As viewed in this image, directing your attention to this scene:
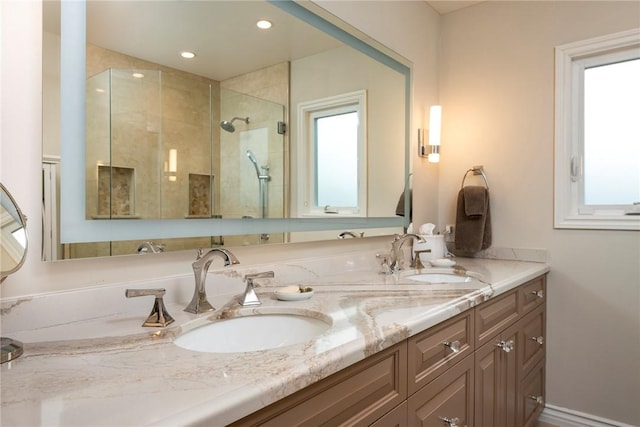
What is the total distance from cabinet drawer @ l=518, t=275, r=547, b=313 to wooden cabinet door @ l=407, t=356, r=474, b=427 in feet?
2.08

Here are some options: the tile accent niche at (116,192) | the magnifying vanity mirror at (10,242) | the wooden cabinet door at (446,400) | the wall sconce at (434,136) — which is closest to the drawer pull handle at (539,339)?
the wooden cabinet door at (446,400)

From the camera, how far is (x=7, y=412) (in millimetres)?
540

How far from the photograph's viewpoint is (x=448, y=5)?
243 centimetres

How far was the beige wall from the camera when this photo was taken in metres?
1.96

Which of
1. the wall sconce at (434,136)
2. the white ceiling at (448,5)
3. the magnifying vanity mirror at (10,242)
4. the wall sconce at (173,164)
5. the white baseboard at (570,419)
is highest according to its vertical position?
the white ceiling at (448,5)

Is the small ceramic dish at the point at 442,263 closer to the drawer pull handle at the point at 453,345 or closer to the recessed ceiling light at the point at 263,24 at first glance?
the drawer pull handle at the point at 453,345

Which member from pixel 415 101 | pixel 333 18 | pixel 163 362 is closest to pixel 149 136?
pixel 163 362

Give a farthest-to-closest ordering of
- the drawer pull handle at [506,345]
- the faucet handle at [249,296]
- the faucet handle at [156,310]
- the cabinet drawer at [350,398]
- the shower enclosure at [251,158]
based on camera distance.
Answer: the drawer pull handle at [506,345], the shower enclosure at [251,158], the faucet handle at [249,296], the faucet handle at [156,310], the cabinet drawer at [350,398]

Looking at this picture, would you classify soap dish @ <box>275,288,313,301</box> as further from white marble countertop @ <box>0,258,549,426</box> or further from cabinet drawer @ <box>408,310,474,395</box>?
cabinet drawer @ <box>408,310,474,395</box>

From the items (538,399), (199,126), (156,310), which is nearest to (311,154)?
(199,126)

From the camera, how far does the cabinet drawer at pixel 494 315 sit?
1416 mm

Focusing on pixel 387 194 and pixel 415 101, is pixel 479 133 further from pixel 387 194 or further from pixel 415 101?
pixel 387 194

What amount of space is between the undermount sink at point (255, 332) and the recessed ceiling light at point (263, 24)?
988 mm

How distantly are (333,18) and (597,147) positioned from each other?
1502 millimetres
